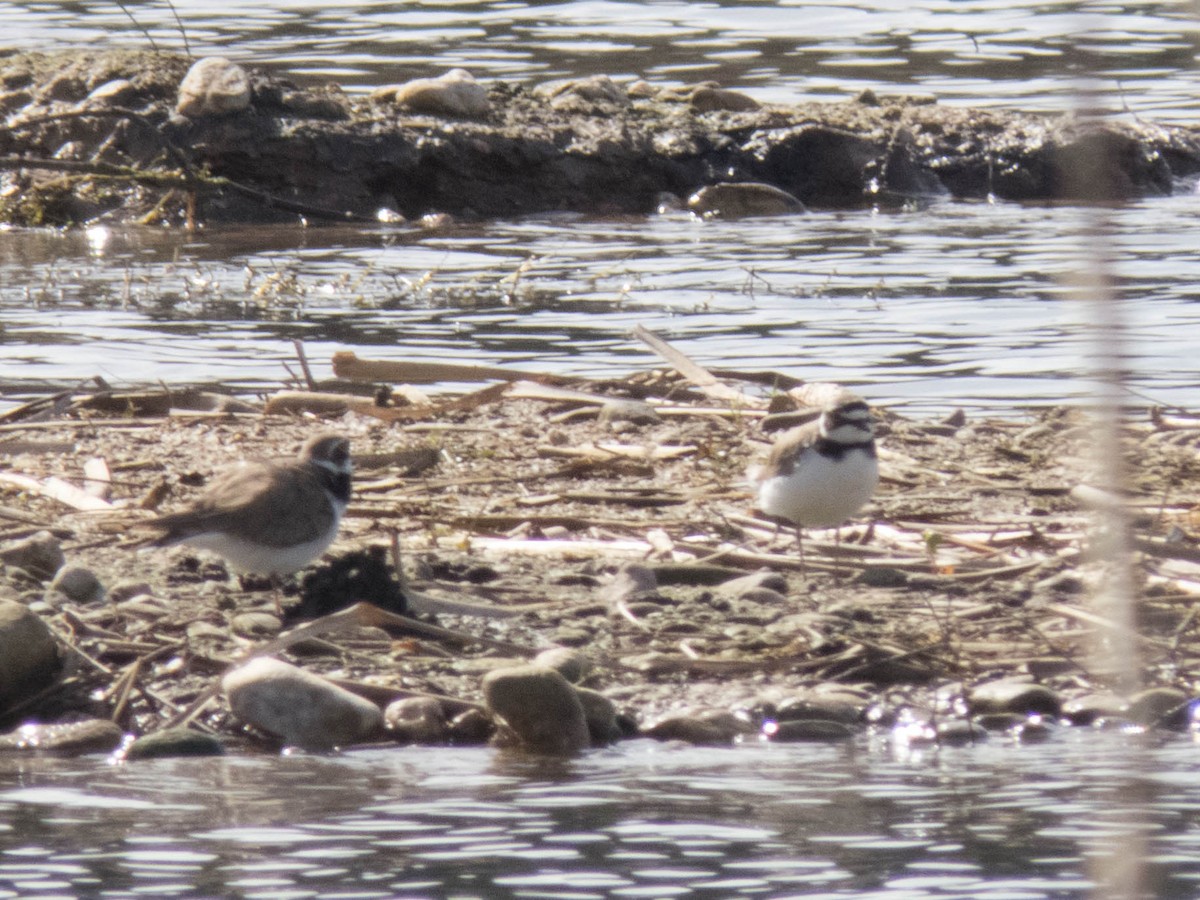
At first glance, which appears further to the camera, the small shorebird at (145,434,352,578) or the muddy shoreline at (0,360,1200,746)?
the small shorebird at (145,434,352,578)

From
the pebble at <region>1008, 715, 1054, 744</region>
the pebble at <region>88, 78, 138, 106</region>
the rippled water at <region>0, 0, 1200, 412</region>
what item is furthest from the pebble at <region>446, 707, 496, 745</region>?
the pebble at <region>88, 78, 138, 106</region>

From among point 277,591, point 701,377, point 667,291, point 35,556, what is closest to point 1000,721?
point 277,591

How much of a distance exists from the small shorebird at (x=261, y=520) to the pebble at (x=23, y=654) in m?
0.61

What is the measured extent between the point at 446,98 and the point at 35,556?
42.8ft

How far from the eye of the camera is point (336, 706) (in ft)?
18.5

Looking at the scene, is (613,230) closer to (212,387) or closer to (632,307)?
(632,307)

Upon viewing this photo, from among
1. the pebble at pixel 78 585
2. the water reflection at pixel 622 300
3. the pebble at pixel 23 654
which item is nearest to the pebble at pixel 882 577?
the pebble at pixel 78 585

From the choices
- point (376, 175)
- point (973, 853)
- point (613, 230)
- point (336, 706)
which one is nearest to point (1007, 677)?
point (973, 853)

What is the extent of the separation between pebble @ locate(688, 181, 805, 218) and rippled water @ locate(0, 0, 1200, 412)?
14.2 inches

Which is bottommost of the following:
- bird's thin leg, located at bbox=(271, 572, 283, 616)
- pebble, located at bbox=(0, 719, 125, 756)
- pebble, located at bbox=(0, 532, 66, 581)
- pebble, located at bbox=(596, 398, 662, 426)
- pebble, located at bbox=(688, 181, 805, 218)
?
pebble, located at bbox=(0, 719, 125, 756)

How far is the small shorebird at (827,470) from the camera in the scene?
22.8ft

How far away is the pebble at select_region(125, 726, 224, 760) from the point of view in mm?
5484

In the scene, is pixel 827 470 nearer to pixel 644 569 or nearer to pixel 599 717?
pixel 644 569

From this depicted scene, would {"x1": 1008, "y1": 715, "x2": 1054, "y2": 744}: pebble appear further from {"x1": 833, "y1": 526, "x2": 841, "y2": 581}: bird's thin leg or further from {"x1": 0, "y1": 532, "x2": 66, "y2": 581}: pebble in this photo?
{"x1": 0, "y1": 532, "x2": 66, "y2": 581}: pebble
